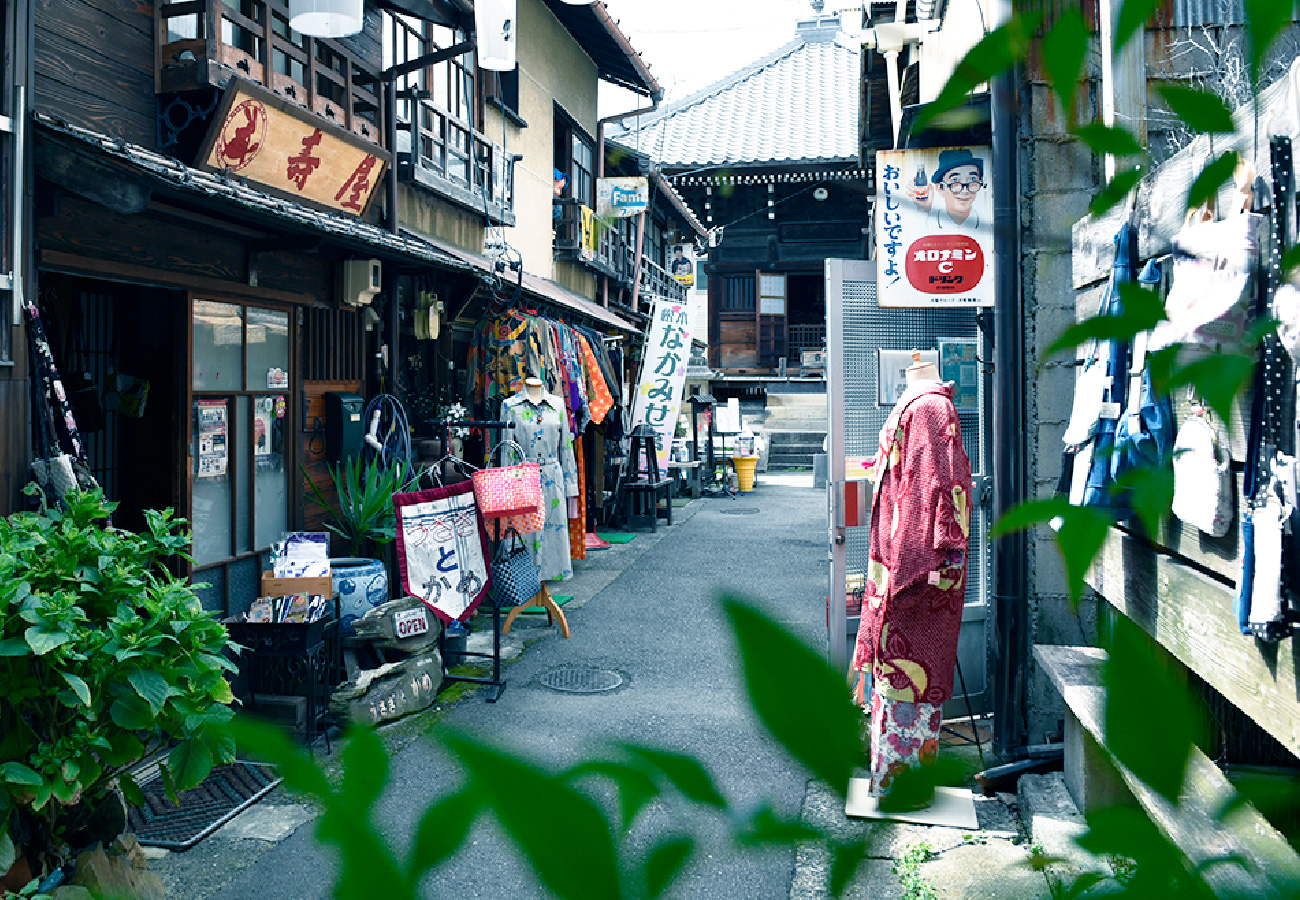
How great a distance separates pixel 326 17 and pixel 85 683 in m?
4.81

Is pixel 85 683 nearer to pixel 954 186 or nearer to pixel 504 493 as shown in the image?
pixel 504 493

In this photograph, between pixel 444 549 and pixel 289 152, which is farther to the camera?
pixel 289 152

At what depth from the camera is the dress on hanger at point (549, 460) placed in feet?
27.7

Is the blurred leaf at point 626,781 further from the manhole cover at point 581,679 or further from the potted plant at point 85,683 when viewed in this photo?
the manhole cover at point 581,679

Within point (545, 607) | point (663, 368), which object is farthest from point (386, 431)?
point (663, 368)

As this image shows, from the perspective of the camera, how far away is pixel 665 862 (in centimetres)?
61

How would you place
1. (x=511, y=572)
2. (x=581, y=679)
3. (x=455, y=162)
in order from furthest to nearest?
(x=455, y=162), (x=511, y=572), (x=581, y=679)

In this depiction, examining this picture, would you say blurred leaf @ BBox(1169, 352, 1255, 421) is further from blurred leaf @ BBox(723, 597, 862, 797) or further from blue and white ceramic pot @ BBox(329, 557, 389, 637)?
blue and white ceramic pot @ BBox(329, 557, 389, 637)

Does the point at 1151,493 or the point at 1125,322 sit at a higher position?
the point at 1125,322

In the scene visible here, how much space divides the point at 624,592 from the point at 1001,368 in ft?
19.0

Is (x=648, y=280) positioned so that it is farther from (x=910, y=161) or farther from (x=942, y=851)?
(x=942, y=851)

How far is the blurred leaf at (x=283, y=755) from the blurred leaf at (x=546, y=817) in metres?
0.10

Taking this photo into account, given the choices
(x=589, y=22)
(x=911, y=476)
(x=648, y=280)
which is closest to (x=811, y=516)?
(x=648, y=280)

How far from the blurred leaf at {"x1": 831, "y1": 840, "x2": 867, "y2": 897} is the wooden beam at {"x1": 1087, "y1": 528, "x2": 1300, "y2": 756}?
3.29ft
